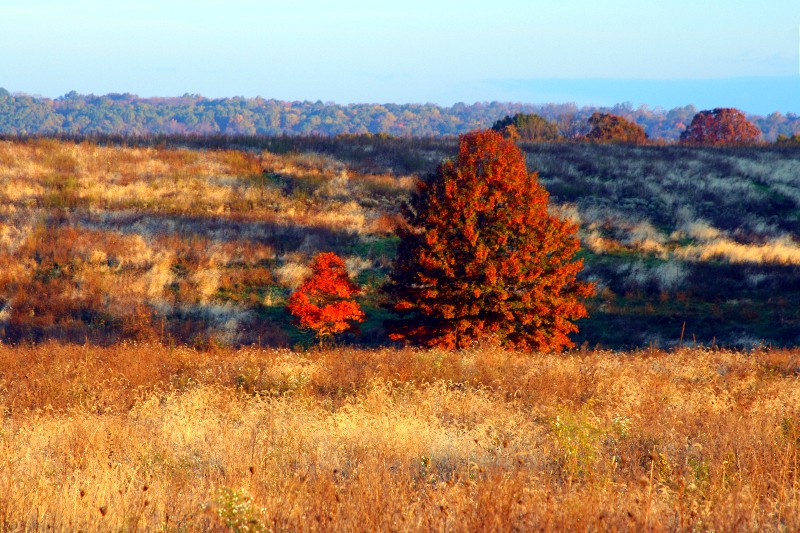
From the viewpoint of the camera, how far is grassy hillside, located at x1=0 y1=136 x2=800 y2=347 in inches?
713

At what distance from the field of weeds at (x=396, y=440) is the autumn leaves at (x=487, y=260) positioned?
187 centimetres

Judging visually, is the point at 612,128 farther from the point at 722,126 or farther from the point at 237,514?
the point at 237,514

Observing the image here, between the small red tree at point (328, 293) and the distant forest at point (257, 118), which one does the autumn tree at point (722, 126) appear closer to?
the distant forest at point (257, 118)

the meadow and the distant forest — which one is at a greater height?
the distant forest

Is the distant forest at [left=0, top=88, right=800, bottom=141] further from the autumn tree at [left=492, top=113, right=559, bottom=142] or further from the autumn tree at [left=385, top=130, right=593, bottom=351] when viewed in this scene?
the autumn tree at [left=385, top=130, right=593, bottom=351]

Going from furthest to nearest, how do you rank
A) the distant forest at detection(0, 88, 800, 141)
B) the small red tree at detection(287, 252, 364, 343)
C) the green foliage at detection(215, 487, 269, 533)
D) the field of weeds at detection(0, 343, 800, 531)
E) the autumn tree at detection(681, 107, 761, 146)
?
the distant forest at detection(0, 88, 800, 141) → the autumn tree at detection(681, 107, 761, 146) → the small red tree at detection(287, 252, 364, 343) → the field of weeds at detection(0, 343, 800, 531) → the green foliage at detection(215, 487, 269, 533)

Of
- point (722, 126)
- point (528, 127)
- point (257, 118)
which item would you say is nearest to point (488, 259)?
point (528, 127)

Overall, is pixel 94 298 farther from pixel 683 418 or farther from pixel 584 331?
pixel 683 418

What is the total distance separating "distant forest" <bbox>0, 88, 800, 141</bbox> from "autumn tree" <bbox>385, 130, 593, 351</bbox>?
9481 cm

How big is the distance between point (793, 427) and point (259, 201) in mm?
24917

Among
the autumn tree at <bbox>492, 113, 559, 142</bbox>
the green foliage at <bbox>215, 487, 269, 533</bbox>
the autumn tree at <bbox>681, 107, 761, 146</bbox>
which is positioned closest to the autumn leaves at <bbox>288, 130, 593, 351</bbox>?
the green foliage at <bbox>215, 487, 269, 533</bbox>

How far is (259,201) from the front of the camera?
28.7 meters

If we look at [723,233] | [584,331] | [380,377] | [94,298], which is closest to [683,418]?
[380,377]

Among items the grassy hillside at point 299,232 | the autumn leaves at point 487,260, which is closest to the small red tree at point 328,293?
the grassy hillside at point 299,232
